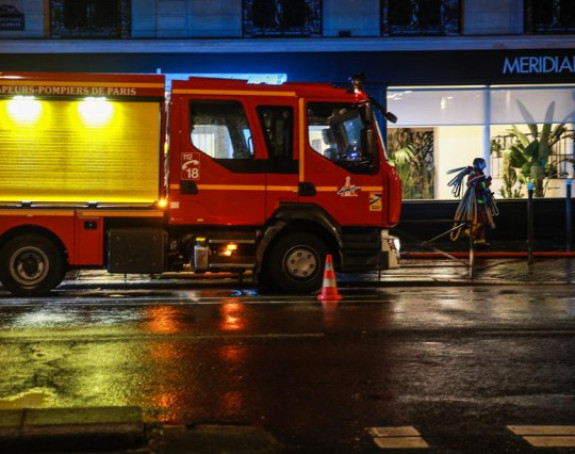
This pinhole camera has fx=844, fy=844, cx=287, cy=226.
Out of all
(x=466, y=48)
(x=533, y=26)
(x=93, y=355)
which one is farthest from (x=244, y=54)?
(x=93, y=355)

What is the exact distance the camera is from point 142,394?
6582 mm

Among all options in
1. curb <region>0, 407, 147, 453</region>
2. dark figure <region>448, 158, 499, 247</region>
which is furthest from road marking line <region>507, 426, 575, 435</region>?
dark figure <region>448, 158, 499, 247</region>

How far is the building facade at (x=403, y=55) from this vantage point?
2094cm

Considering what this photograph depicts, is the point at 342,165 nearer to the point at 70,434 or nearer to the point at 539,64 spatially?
the point at 70,434

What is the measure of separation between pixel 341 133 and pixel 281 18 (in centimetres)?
969

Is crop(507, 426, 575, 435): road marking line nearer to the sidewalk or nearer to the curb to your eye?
the curb

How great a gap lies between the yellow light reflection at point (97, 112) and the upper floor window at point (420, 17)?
36.0 ft

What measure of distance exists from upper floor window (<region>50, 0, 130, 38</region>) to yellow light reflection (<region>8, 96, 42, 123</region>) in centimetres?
950

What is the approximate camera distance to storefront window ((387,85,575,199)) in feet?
70.5

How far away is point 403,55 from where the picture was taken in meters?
21.1

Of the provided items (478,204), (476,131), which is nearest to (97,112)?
(478,204)

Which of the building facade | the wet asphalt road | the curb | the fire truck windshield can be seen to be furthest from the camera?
the building facade

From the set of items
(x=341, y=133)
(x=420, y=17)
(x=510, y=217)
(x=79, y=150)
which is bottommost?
(x=510, y=217)

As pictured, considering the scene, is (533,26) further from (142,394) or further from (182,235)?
(142,394)
